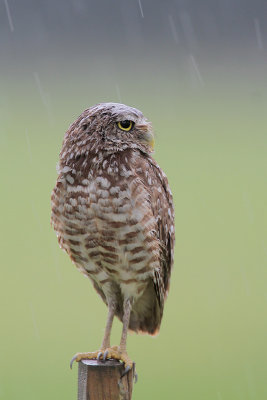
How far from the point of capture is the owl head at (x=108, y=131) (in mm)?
3686

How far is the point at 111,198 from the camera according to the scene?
146 inches

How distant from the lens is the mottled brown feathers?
372 centimetres

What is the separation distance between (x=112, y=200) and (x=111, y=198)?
0.5 inches

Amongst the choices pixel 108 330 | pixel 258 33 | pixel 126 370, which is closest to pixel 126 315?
pixel 108 330

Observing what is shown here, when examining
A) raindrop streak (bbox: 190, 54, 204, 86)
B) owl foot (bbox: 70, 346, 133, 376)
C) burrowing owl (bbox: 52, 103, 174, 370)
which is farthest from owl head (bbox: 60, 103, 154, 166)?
raindrop streak (bbox: 190, 54, 204, 86)

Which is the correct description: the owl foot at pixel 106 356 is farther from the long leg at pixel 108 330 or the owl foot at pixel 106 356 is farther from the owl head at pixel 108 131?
the owl head at pixel 108 131

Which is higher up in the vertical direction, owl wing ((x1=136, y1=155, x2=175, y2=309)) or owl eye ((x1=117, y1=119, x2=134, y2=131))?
owl eye ((x1=117, y1=119, x2=134, y2=131))

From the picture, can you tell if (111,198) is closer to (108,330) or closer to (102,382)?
(108,330)

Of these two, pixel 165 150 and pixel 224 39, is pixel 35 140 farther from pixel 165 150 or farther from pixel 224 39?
pixel 224 39

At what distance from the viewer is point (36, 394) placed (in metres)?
7.68

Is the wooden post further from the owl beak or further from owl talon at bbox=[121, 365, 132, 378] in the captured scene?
the owl beak

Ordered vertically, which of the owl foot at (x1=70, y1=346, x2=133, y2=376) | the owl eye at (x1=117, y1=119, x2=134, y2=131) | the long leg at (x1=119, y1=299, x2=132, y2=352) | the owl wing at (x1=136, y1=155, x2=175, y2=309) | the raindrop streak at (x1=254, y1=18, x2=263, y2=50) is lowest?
the owl foot at (x1=70, y1=346, x2=133, y2=376)

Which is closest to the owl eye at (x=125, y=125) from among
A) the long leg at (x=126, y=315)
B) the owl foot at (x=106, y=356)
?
the long leg at (x=126, y=315)

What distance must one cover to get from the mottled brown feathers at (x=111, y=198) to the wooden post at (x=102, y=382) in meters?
0.66
